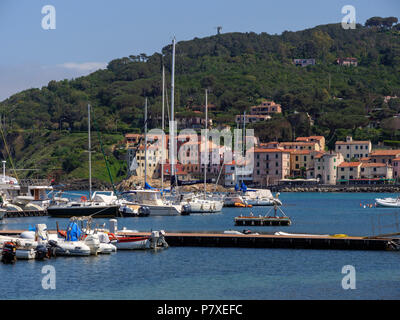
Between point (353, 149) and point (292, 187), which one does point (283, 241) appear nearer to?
point (292, 187)

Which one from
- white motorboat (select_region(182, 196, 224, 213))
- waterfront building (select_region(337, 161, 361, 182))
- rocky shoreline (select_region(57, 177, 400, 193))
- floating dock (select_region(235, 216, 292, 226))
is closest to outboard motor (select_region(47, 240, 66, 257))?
floating dock (select_region(235, 216, 292, 226))

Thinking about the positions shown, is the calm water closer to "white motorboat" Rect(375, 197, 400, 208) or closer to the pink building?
"white motorboat" Rect(375, 197, 400, 208)

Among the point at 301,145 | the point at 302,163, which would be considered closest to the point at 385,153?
the point at 302,163

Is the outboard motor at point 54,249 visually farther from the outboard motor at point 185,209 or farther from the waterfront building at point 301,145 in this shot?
the waterfront building at point 301,145

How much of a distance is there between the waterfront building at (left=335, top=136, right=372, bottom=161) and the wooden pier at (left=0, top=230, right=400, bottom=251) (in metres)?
100

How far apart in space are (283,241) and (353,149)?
335 feet

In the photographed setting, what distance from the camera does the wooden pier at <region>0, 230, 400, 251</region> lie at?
3191 cm

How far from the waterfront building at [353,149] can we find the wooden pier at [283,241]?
100 m

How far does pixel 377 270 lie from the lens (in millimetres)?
27594

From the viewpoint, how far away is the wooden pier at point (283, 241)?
31906 millimetres

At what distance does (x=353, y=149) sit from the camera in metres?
132
